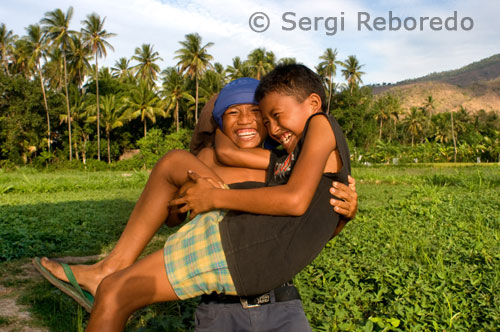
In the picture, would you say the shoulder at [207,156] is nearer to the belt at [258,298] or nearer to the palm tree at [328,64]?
the belt at [258,298]

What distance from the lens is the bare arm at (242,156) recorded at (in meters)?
1.86

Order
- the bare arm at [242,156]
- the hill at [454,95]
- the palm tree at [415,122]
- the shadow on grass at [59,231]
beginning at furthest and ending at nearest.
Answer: the hill at [454,95]
the palm tree at [415,122]
the shadow on grass at [59,231]
the bare arm at [242,156]

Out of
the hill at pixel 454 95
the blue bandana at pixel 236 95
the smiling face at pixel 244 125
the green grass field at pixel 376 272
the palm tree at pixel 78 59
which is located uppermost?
the hill at pixel 454 95

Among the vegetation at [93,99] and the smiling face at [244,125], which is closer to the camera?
the smiling face at [244,125]

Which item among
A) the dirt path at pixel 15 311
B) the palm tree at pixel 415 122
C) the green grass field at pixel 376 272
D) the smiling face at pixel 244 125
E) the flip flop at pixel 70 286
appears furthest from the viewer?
the palm tree at pixel 415 122

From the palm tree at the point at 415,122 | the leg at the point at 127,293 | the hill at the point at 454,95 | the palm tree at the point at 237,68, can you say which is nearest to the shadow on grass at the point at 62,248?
the leg at the point at 127,293

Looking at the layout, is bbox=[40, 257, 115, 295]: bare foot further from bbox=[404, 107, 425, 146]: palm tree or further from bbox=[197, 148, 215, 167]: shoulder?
bbox=[404, 107, 425, 146]: palm tree

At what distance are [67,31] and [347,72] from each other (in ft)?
101

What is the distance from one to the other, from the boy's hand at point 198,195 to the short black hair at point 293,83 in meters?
0.47

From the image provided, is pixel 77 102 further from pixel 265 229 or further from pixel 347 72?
pixel 265 229

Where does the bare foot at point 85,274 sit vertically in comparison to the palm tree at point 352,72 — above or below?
below

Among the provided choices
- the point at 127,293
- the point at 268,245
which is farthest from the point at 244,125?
the point at 127,293

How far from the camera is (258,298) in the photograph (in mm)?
1504

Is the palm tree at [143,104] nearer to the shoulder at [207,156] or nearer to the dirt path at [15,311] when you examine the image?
the dirt path at [15,311]
